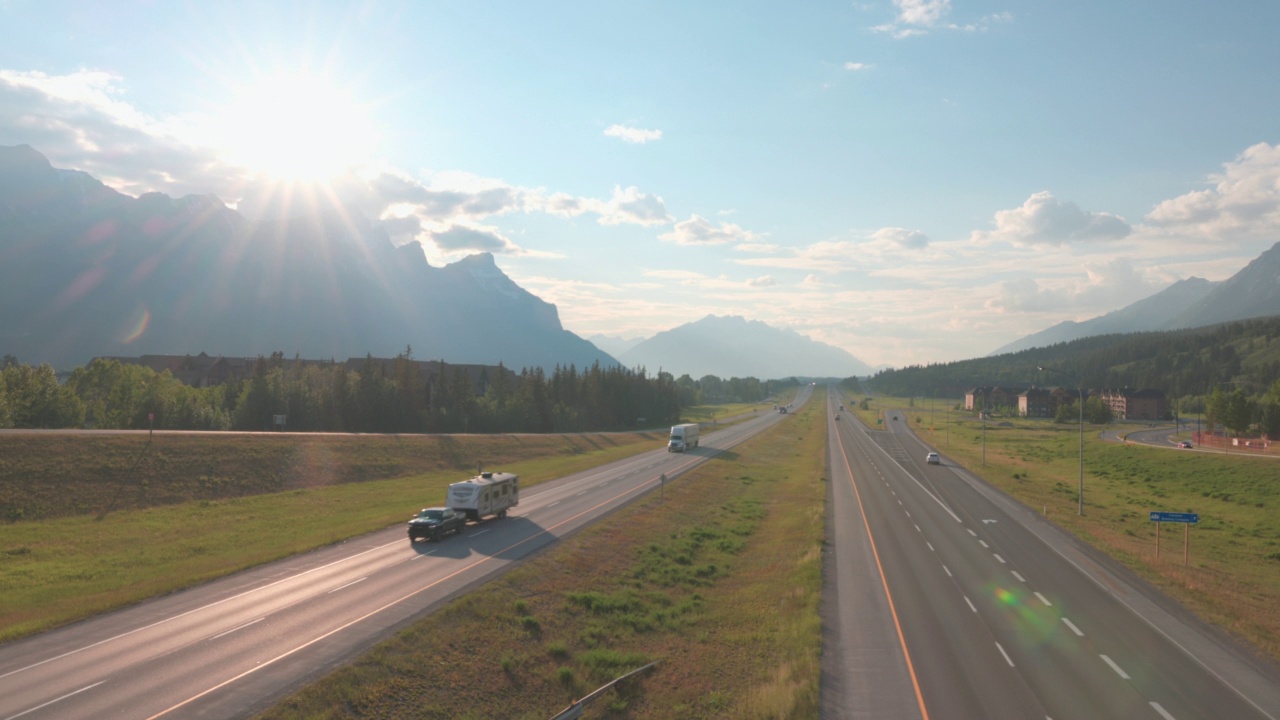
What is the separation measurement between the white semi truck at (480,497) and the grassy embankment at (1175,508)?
119ft

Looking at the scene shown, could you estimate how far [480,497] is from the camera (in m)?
42.4

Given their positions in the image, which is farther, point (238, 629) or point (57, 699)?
point (238, 629)

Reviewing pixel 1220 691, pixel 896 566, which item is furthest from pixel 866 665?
pixel 896 566

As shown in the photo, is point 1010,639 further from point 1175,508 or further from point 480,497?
point 1175,508

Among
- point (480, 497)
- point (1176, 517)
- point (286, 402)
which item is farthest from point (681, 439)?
point (1176, 517)

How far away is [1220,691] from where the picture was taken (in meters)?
21.6

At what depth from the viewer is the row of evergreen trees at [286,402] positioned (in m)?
84.0

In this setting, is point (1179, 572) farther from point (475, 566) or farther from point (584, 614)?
point (475, 566)

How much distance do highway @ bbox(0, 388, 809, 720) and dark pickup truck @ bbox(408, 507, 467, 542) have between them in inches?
31.0

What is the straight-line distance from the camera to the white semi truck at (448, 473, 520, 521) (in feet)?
138

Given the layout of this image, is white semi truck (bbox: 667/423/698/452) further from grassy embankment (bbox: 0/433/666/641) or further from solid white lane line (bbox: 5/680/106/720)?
solid white lane line (bbox: 5/680/106/720)

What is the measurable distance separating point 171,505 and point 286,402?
2137 inches

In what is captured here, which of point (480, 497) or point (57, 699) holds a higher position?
point (480, 497)

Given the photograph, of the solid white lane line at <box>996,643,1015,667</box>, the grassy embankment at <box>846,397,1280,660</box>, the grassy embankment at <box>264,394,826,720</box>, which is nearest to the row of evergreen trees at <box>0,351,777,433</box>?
the grassy embankment at <box>264,394,826,720</box>
